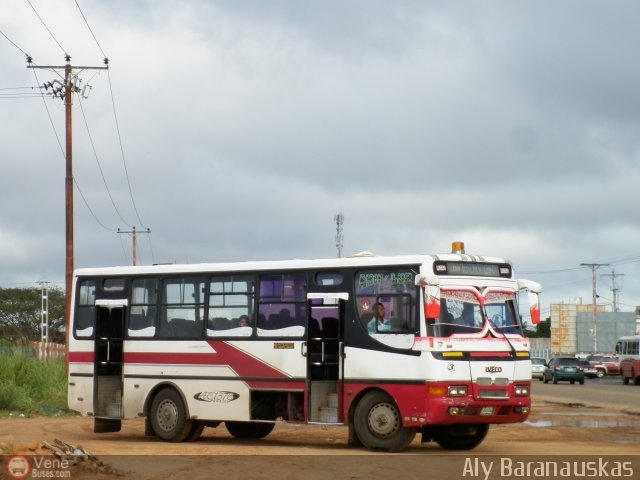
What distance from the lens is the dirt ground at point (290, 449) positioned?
50.7 feet

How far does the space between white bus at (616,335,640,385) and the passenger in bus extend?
154 ft

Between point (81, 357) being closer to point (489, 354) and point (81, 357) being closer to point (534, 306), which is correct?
point (489, 354)

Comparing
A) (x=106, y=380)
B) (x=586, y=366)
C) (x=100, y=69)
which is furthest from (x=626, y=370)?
(x=106, y=380)

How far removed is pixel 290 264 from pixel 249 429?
3.83m

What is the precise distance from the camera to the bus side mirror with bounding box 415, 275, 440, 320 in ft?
60.1

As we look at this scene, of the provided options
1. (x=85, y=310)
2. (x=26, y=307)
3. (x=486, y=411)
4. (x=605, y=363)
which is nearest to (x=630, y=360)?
(x=605, y=363)

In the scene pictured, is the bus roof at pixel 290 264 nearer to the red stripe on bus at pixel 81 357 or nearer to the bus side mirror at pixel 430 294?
the bus side mirror at pixel 430 294

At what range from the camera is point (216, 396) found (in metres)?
20.9

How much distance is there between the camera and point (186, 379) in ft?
69.8

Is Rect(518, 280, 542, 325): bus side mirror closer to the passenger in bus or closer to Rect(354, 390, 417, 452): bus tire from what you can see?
the passenger in bus

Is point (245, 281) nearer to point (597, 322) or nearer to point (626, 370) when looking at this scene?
point (626, 370)

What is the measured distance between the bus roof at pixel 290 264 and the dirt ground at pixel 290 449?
284 centimetres

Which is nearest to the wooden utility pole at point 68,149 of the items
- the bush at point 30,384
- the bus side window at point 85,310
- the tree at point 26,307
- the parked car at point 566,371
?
the bush at point 30,384

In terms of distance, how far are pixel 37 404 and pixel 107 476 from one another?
1718cm
